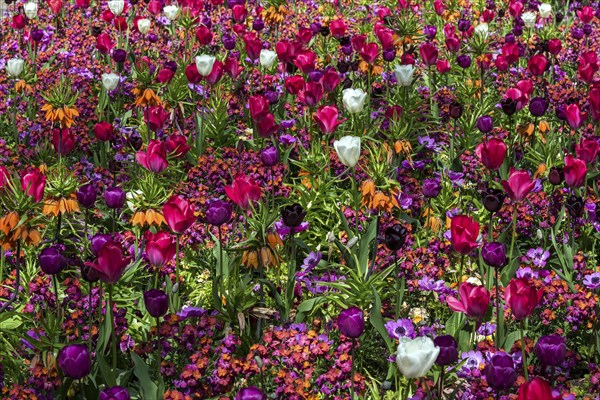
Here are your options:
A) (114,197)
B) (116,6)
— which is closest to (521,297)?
(114,197)

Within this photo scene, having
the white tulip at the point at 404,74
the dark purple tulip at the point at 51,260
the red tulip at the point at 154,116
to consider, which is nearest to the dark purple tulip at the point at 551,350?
the dark purple tulip at the point at 51,260

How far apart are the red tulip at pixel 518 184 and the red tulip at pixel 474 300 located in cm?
75

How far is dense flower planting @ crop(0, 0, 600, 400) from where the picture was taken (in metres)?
2.93

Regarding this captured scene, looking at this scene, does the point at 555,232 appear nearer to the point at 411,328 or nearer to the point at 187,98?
the point at 411,328

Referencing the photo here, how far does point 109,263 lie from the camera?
273 cm

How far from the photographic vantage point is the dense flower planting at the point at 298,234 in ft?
9.62

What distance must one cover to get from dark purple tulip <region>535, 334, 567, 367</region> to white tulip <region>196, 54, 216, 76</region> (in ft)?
9.30

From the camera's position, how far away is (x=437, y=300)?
12.3 feet

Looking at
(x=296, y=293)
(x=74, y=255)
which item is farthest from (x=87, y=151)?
(x=296, y=293)

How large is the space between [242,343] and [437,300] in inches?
36.6

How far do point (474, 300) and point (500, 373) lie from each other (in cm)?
32

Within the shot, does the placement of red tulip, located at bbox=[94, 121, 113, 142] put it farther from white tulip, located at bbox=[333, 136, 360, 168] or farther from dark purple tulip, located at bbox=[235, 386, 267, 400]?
dark purple tulip, located at bbox=[235, 386, 267, 400]

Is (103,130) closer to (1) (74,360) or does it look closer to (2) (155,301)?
(2) (155,301)

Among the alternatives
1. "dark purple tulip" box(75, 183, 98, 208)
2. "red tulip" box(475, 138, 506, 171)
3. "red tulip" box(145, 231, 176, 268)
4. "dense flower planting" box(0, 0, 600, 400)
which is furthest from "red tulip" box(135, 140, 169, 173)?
"red tulip" box(475, 138, 506, 171)
